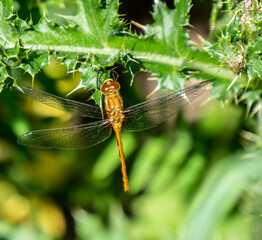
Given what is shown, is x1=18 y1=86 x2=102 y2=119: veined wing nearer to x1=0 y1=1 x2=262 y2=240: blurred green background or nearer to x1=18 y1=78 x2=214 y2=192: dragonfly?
x1=18 y1=78 x2=214 y2=192: dragonfly

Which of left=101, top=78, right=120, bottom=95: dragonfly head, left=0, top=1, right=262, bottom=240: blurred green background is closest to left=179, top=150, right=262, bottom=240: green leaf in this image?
left=101, top=78, right=120, bottom=95: dragonfly head

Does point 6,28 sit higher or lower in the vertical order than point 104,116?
higher

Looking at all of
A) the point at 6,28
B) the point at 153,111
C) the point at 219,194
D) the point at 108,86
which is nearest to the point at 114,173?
the point at 153,111

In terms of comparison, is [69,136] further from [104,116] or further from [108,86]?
[108,86]

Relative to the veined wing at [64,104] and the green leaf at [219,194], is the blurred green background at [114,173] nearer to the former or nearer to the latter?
the veined wing at [64,104]

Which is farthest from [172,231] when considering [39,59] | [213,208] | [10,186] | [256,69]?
[39,59]

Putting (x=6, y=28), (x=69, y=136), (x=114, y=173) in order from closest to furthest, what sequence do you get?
(x=6, y=28)
(x=69, y=136)
(x=114, y=173)

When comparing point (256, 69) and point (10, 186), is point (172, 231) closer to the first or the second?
point (10, 186)
